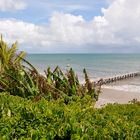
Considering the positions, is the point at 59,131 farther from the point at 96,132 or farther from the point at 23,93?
the point at 23,93

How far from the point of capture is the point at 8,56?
602 inches

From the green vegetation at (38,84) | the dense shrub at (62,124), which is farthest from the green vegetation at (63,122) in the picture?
the green vegetation at (38,84)

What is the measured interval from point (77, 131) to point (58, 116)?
658 millimetres

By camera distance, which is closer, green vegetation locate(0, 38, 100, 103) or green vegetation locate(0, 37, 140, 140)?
green vegetation locate(0, 37, 140, 140)

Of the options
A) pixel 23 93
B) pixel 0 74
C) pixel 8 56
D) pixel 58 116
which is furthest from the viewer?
pixel 8 56

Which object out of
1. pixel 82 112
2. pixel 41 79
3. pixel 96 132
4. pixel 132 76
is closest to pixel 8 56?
pixel 41 79

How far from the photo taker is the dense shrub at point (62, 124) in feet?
15.5

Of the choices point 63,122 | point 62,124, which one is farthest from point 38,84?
point 62,124

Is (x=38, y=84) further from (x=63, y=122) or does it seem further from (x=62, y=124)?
(x=62, y=124)

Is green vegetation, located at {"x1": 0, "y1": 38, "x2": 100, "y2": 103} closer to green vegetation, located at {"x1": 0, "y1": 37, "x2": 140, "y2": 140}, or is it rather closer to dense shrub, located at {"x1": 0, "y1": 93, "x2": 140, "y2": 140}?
green vegetation, located at {"x1": 0, "y1": 37, "x2": 140, "y2": 140}

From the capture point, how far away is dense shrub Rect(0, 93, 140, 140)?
15.5ft

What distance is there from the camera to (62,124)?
16.4ft

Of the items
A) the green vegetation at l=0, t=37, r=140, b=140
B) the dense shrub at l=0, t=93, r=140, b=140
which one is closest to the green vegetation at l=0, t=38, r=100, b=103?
the green vegetation at l=0, t=37, r=140, b=140

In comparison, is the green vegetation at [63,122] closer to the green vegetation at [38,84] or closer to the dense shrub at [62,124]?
the dense shrub at [62,124]
